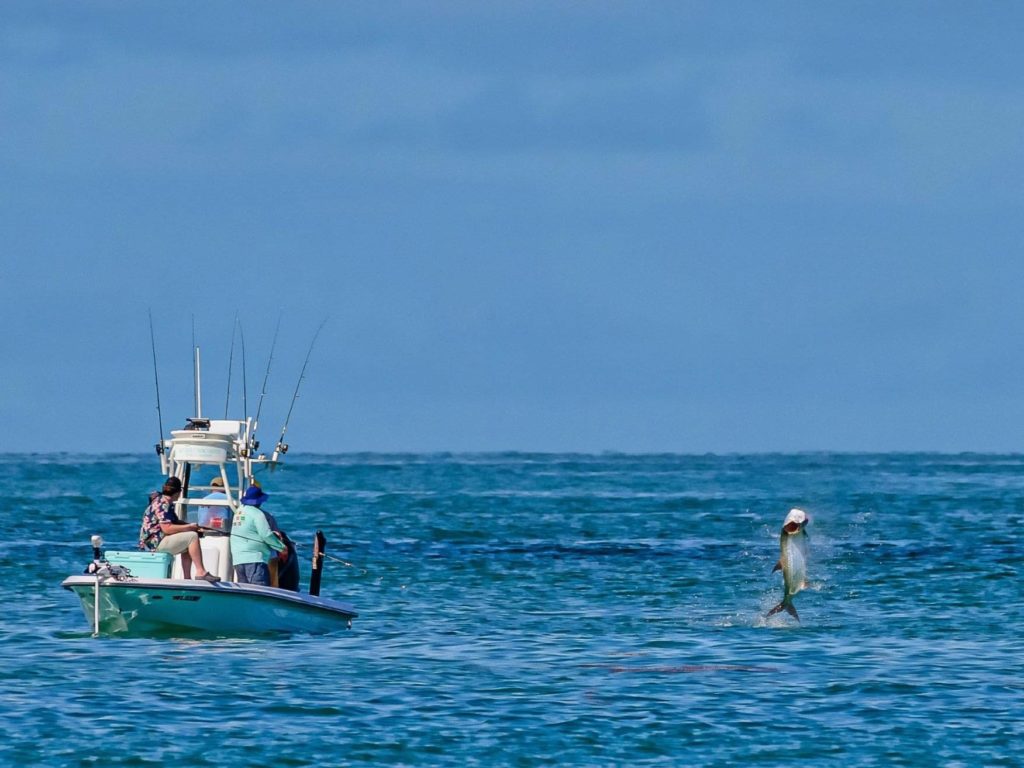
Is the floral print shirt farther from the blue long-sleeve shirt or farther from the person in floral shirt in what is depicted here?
the blue long-sleeve shirt

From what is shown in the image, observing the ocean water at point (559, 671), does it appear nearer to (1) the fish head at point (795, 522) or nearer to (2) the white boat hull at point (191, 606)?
(2) the white boat hull at point (191, 606)

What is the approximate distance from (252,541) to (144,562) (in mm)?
1499

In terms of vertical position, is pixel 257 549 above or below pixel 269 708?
above

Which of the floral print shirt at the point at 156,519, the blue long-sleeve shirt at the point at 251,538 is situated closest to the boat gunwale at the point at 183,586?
the blue long-sleeve shirt at the point at 251,538

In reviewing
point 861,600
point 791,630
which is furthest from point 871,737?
point 861,600

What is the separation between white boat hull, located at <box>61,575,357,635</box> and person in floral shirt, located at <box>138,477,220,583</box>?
0.35m

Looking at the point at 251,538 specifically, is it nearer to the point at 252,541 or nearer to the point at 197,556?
the point at 252,541

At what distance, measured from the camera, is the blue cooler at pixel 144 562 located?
25438mm

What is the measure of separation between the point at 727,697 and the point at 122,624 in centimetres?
887

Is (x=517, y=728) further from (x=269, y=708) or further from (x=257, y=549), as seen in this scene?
(x=257, y=549)

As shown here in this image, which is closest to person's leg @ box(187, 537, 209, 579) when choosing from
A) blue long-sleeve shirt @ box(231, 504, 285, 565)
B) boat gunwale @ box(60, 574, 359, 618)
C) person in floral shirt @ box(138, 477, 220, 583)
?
person in floral shirt @ box(138, 477, 220, 583)

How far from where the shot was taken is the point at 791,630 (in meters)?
29.7

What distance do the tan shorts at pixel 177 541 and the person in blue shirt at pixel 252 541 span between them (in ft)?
2.03

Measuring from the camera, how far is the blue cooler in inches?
1001
